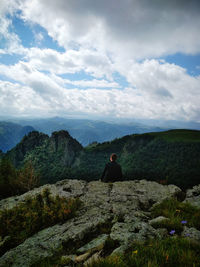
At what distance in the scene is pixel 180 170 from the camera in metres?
139

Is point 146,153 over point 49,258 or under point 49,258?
under

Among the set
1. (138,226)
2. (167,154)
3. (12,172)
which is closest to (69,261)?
(138,226)

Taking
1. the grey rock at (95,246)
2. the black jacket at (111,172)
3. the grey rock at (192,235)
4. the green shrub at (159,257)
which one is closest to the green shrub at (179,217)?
the grey rock at (192,235)

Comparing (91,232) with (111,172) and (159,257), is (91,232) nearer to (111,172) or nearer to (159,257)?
(159,257)

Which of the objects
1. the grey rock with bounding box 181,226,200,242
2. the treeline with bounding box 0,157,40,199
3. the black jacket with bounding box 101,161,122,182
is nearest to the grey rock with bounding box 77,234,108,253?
the grey rock with bounding box 181,226,200,242

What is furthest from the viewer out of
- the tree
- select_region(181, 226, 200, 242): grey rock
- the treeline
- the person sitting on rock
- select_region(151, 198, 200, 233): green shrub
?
the person sitting on rock

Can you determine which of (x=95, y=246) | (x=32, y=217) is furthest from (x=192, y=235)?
(x=32, y=217)

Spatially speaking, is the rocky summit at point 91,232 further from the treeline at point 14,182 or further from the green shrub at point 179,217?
the treeline at point 14,182

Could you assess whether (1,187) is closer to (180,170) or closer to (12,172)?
(12,172)

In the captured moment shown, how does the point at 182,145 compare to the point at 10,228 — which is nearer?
the point at 10,228

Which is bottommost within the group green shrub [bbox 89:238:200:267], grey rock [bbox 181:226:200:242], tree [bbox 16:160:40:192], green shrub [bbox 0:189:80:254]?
tree [bbox 16:160:40:192]

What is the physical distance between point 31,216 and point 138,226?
351 cm

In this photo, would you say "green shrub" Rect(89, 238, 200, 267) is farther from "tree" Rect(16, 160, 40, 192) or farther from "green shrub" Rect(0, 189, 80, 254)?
"tree" Rect(16, 160, 40, 192)

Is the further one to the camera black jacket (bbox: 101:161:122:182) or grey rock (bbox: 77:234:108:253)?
black jacket (bbox: 101:161:122:182)
